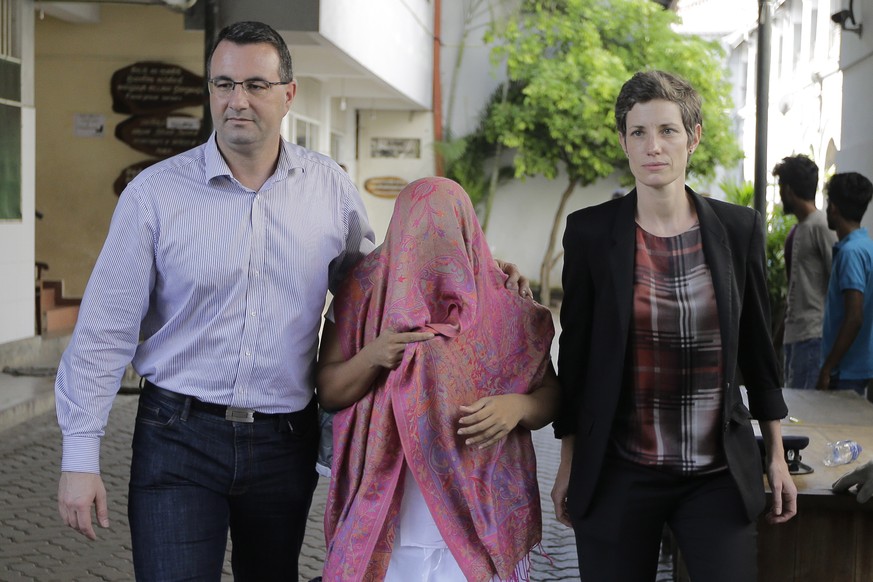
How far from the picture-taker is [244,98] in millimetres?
2855

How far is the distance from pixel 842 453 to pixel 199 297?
2.12 m

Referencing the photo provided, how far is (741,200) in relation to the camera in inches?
517

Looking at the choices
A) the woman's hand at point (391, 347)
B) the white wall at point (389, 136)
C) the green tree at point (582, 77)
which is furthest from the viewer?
the white wall at point (389, 136)

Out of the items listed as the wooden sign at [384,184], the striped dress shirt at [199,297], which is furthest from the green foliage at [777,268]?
the wooden sign at [384,184]

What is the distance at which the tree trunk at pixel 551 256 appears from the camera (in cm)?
2177

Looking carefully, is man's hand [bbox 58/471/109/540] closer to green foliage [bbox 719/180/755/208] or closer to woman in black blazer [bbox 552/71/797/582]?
woman in black blazer [bbox 552/71/797/582]

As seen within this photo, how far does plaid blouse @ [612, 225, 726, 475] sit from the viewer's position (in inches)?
110

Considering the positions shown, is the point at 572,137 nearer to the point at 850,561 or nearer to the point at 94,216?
the point at 94,216

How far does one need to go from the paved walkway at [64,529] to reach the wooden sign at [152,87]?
17.2 feet

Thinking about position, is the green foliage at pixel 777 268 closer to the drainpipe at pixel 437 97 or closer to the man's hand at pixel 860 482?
the man's hand at pixel 860 482

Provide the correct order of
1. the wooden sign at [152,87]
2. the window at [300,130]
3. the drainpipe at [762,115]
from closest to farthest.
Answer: the drainpipe at [762,115] < the wooden sign at [152,87] < the window at [300,130]

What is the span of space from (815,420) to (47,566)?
358 centimetres

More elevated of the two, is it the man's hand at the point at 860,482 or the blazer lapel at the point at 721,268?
the blazer lapel at the point at 721,268

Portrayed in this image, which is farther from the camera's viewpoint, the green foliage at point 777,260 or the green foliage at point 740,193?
the green foliage at point 740,193
